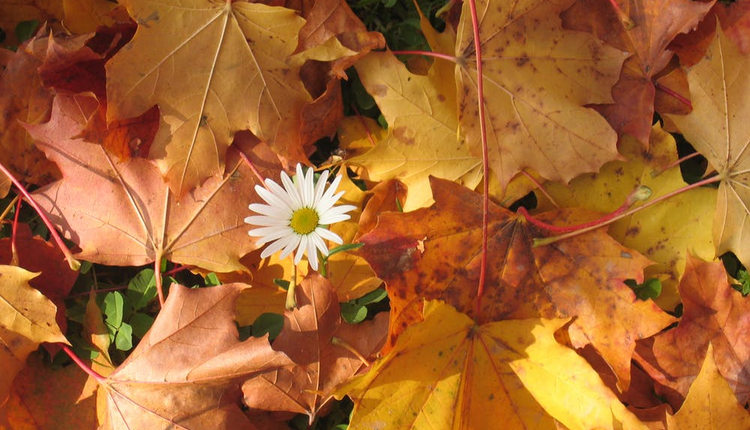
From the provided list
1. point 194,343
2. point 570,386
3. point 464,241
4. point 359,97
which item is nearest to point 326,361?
point 194,343

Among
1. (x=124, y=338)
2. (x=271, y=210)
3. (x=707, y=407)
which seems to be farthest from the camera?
(x=124, y=338)

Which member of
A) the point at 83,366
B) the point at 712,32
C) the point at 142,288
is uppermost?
the point at 712,32

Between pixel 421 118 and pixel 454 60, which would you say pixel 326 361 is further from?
pixel 454 60

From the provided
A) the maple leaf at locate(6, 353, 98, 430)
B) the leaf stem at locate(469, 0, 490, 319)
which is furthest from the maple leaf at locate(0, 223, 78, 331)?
the leaf stem at locate(469, 0, 490, 319)

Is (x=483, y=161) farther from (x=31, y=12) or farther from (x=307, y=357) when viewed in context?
(x=31, y=12)

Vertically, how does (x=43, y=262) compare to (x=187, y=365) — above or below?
above

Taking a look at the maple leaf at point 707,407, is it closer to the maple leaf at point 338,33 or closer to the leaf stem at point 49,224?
the maple leaf at point 338,33

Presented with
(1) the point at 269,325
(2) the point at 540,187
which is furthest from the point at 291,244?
(2) the point at 540,187
